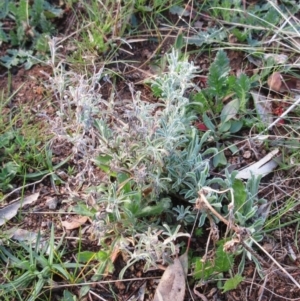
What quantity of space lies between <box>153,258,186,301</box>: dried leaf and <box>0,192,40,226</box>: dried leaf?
547 mm

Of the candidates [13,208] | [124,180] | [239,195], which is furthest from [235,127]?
[13,208]

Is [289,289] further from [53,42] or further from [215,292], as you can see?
[53,42]

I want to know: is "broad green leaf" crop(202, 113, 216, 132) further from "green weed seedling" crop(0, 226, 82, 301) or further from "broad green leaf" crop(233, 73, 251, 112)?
"green weed seedling" crop(0, 226, 82, 301)

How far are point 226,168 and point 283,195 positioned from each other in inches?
8.8

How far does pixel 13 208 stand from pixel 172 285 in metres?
0.62

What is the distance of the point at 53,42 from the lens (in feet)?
6.15

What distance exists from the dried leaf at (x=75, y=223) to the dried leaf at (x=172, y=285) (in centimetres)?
33

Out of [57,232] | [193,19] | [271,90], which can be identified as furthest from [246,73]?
[57,232]

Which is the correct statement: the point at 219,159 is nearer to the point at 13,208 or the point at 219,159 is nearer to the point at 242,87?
the point at 242,87

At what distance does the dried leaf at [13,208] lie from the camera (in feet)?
6.71

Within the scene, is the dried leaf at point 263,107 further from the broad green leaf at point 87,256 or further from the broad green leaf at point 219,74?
the broad green leaf at point 87,256

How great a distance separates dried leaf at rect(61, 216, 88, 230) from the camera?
6.60 ft

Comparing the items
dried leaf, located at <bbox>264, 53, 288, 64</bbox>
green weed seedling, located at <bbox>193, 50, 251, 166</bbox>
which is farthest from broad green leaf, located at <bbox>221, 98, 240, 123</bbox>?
dried leaf, located at <bbox>264, 53, 288, 64</bbox>

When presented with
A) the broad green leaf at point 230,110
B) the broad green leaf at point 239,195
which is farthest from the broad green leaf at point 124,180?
the broad green leaf at point 230,110
